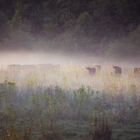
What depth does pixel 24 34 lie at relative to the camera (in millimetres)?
32344

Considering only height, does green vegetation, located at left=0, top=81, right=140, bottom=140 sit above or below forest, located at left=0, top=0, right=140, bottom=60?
below

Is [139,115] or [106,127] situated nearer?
[106,127]

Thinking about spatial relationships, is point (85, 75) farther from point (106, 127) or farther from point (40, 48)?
point (40, 48)

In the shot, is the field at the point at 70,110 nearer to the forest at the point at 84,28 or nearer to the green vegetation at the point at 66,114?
the green vegetation at the point at 66,114

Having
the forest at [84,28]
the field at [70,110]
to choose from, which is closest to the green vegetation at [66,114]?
the field at [70,110]

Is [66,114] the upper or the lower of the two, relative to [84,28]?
lower

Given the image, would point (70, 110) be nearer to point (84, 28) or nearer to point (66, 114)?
point (66, 114)

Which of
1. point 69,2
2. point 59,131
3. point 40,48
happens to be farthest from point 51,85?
point 69,2

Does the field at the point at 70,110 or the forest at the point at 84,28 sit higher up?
the forest at the point at 84,28

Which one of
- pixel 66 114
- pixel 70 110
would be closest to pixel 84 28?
pixel 70 110

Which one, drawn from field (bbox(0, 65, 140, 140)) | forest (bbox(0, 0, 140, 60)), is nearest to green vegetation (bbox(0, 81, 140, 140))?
field (bbox(0, 65, 140, 140))

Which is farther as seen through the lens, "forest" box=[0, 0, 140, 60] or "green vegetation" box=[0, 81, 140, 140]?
"forest" box=[0, 0, 140, 60]

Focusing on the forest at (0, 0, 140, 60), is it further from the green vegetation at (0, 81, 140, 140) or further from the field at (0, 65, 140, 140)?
the green vegetation at (0, 81, 140, 140)

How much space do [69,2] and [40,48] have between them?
334 inches
